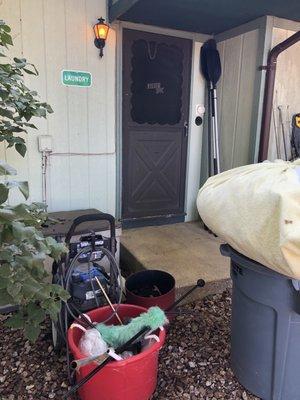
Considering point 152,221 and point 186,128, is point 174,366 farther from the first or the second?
point 186,128

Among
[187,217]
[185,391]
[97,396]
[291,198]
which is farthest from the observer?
[187,217]

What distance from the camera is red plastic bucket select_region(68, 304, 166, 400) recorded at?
1455mm

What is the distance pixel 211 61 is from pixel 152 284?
260cm

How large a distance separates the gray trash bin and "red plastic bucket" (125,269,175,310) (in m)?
0.52

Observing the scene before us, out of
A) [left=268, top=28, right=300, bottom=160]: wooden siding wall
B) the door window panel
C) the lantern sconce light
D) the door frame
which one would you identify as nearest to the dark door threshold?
the door frame

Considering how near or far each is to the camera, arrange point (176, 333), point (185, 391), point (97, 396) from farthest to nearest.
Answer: point (176, 333) < point (185, 391) < point (97, 396)

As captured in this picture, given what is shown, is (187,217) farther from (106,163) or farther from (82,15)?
(82,15)

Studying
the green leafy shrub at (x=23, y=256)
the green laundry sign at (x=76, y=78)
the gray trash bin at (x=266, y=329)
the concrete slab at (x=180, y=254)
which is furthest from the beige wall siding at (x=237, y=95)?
the green leafy shrub at (x=23, y=256)

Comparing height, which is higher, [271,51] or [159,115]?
[271,51]

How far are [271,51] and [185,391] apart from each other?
9.86 feet

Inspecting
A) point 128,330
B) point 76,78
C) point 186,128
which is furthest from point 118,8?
point 128,330

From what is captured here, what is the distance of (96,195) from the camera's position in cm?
347

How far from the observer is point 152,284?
95.7 inches

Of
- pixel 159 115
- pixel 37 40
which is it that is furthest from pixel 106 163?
pixel 37 40
